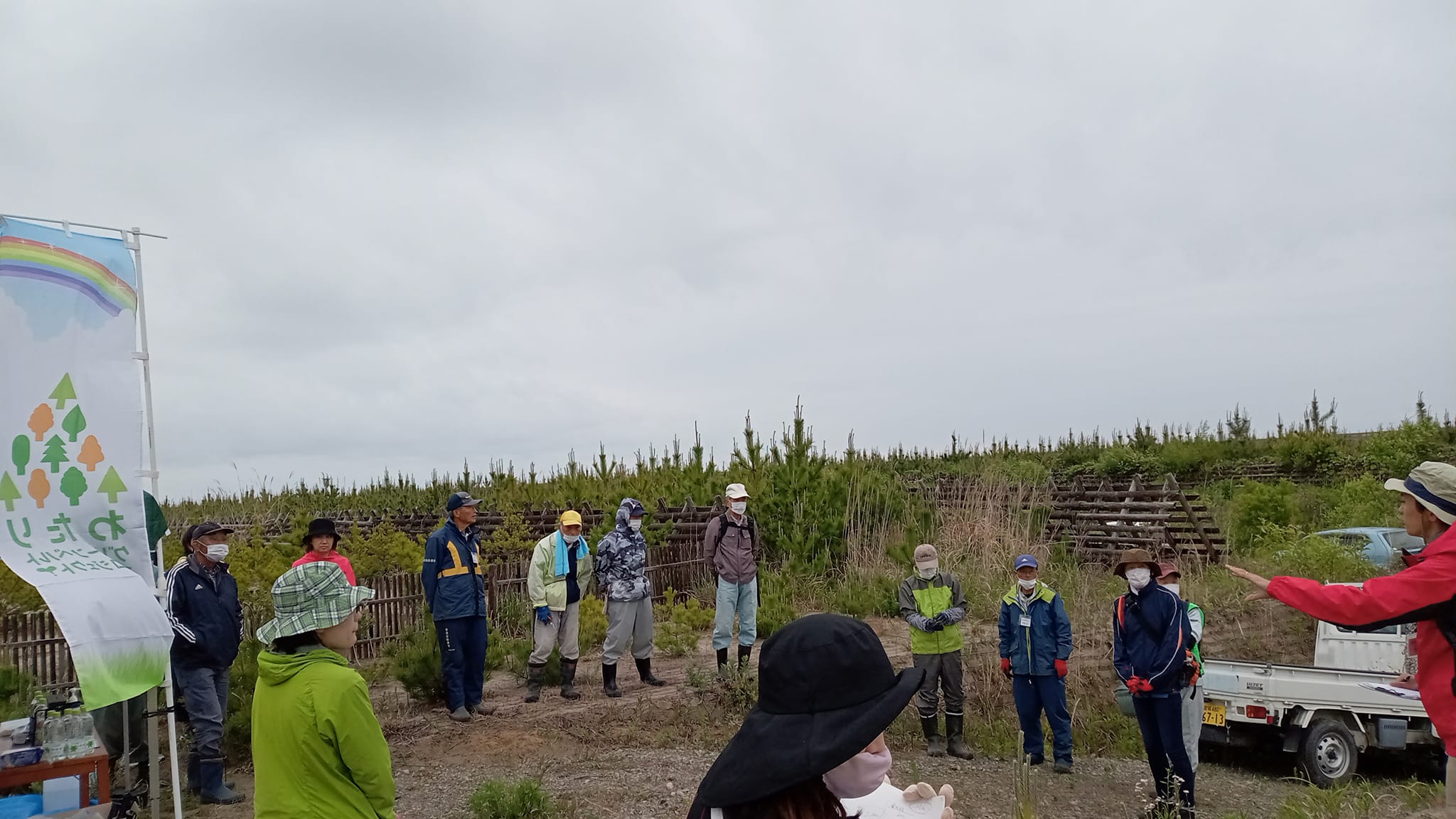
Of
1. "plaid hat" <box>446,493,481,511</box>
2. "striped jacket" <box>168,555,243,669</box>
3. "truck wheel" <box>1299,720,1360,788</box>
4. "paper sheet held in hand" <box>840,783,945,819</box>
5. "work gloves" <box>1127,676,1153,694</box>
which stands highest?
"plaid hat" <box>446,493,481,511</box>

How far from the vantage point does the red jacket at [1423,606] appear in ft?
11.5

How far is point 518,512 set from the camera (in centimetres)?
2058

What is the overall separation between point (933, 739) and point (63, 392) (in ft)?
21.3

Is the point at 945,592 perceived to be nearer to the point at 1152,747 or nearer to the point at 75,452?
the point at 1152,747

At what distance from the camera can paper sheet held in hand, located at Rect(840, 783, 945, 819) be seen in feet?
5.67

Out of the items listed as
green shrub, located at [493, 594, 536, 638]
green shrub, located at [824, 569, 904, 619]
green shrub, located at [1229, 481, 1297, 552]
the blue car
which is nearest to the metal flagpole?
green shrub, located at [493, 594, 536, 638]

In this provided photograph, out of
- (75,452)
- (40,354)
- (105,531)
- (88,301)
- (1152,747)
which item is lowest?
(1152,747)

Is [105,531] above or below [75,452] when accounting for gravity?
below

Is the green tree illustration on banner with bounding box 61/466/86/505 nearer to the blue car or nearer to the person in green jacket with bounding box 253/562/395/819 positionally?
the person in green jacket with bounding box 253/562/395/819

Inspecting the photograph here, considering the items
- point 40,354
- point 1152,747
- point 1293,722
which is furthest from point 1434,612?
point 40,354

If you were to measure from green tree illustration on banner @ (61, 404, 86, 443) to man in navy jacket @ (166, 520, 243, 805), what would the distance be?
187 cm

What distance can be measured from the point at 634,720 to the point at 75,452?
517cm

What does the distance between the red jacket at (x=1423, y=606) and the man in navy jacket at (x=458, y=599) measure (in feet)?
20.6

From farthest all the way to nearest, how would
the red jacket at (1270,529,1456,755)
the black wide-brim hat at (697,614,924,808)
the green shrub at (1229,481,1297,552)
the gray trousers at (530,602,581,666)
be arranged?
1. the green shrub at (1229,481,1297,552)
2. the gray trousers at (530,602,581,666)
3. the red jacket at (1270,529,1456,755)
4. the black wide-brim hat at (697,614,924,808)
